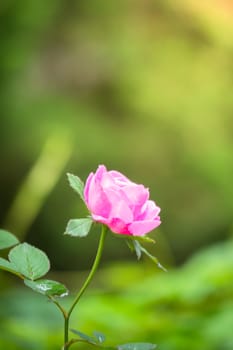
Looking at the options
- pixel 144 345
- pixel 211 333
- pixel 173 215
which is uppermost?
pixel 144 345

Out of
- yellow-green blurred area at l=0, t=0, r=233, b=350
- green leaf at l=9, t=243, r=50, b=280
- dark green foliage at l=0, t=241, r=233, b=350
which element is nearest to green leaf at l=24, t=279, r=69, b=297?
green leaf at l=9, t=243, r=50, b=280

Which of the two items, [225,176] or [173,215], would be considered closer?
[225,176]

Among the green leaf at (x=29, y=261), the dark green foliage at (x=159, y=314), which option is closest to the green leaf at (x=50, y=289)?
the green leaf at (x=29, y=261)

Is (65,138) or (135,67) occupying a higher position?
(135,67)

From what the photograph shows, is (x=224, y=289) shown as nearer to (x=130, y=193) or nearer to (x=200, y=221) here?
(x=130, y=193)

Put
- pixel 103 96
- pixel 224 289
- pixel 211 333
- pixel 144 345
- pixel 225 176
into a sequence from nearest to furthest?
1. pixel 144 345
2. pixel 211 333
3. pixel 224 289
4. pixel 225 176
5. pixel 103 96

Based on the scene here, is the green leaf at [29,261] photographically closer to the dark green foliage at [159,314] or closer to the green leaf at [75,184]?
the green leaf at [75,184]

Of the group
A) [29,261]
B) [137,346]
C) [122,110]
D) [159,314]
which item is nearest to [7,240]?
[29,261]

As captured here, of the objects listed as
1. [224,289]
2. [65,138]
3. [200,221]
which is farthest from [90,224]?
[200,221]
